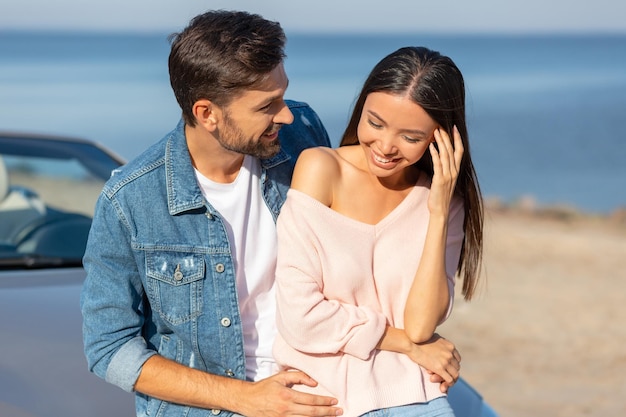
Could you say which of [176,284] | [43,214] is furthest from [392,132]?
[43,214]

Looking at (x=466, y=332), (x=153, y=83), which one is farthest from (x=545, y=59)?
(x=466, y=332)

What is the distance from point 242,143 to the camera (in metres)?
2.68

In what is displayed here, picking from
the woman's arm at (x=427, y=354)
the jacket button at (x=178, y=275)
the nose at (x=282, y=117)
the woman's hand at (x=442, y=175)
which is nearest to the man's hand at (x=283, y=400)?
the woman's arm at (x=427, y=354)

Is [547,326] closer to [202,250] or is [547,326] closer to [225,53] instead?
[202,250]

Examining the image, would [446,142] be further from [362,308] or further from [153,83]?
[153,83]

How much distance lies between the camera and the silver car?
8.89 feet

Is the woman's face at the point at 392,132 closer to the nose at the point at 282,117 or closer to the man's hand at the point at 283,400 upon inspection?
the nose at the point at 282,117

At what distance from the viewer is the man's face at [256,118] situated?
2664mm

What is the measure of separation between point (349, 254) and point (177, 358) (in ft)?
1.92

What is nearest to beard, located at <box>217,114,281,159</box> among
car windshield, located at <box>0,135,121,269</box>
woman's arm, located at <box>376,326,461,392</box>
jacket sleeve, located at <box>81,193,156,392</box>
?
jacket sleeve, located at <box>81,193,156,392</box>

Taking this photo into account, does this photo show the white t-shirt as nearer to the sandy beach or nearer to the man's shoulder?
the man's shoulder

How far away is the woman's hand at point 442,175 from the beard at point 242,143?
44 cm

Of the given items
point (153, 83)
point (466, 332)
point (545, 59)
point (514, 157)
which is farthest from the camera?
point (545, 59)

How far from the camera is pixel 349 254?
2533 mm
